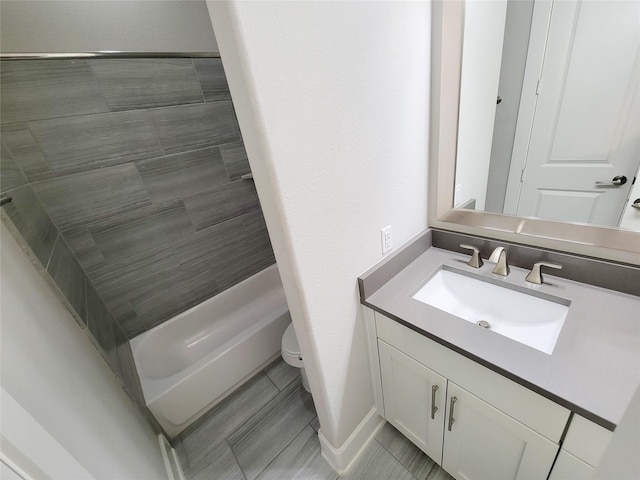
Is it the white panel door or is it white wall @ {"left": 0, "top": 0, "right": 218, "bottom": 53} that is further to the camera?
white wall @ {"left": 0, "top": 0, "right": 218, "bottom": 53}

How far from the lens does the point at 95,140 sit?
4.42ft

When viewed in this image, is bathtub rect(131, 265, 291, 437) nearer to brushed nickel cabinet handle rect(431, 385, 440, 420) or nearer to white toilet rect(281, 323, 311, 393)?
white toilet rect(281, 323, 311, 393)

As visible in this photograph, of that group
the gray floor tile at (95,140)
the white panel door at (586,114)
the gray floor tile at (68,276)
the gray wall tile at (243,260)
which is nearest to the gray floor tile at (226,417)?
the gray wall tile at (243,260)

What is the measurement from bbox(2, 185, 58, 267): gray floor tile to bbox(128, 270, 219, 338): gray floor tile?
592mm

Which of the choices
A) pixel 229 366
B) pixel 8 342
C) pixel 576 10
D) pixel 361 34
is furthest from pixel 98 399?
pixel 576 10

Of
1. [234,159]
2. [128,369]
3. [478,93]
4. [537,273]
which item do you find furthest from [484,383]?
[234,159]

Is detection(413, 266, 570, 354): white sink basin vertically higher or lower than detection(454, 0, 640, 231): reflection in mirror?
lower

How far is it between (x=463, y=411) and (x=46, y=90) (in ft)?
7.19

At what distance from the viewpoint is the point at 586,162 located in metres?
0.93

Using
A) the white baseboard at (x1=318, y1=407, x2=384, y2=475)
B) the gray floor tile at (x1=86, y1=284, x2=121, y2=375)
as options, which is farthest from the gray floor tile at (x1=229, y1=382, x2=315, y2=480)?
the gray floor tile at (x1=86, y1=284, x2=121, y2=375)

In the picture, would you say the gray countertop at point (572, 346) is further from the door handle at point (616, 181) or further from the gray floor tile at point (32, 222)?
the gray floor tile at point (32, 222)

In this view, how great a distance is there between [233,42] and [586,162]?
1.21 metres

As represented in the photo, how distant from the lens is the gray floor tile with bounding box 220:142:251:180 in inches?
71.7

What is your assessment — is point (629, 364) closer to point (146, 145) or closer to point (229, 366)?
point (229, 366)
